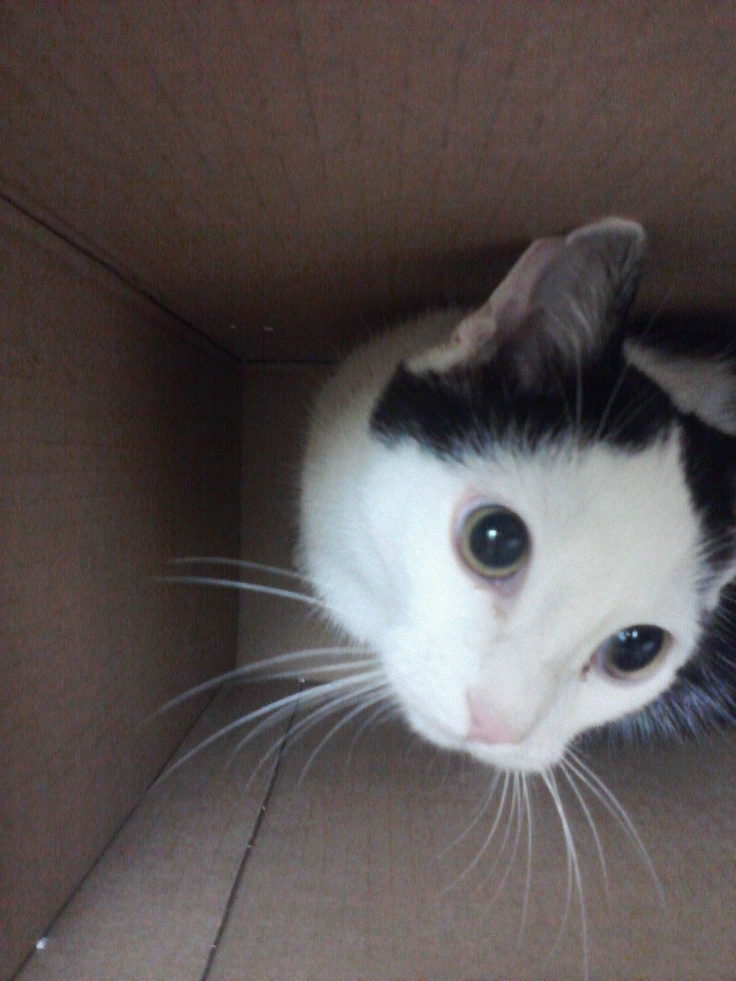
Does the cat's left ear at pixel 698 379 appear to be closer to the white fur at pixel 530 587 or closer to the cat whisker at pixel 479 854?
the white fur at pixel 530 587

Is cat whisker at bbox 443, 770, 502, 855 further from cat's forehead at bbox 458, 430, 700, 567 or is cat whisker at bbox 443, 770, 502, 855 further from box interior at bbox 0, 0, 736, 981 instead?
cat's forehead at bbox 458, 430, 700, 567

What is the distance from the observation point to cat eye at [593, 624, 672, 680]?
1.02m

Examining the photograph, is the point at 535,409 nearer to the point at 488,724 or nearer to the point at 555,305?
the point at 555,305

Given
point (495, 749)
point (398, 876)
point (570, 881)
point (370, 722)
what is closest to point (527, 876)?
point (570, 881)

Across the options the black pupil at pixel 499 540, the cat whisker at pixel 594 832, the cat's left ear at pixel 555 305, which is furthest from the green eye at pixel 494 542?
the cat whisker at pixel 594 832

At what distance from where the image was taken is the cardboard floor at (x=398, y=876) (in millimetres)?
943

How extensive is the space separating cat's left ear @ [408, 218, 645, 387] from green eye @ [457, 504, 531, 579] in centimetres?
21

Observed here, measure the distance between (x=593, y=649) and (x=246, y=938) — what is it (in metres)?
0.53

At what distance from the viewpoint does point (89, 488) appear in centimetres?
104

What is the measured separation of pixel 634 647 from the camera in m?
1.04

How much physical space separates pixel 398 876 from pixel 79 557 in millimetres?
582

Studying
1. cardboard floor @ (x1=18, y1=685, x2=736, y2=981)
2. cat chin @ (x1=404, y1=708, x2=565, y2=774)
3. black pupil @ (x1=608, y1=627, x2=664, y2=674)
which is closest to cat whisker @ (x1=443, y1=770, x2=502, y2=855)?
cardboard floor @ (x1=18, y1=685, x2=736, y2=981)

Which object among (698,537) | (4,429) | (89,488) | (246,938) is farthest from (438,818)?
(4,429)

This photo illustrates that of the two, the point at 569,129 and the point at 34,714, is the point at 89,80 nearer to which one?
the point at 569,129
